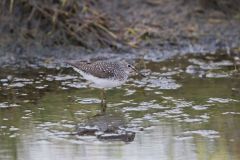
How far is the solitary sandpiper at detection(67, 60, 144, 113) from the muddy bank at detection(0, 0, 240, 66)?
5.89 ft

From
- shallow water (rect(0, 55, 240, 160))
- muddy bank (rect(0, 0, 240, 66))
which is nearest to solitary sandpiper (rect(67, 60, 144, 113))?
shallow water (rect(0, 55, 240, 160))

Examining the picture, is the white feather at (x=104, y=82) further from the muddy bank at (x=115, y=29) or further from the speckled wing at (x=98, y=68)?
the muddy bank at (x=115, y=29)

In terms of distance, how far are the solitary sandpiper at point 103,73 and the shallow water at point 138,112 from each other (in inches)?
8.1

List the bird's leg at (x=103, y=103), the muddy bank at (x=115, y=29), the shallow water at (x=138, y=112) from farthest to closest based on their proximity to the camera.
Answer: the muddy bank at (x=115, y=29) → the bird's leg at (x=103, y=103) → the shallow water at (x=138, y=112)

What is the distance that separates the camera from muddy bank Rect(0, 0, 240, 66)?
11000mm

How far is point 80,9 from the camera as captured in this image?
37.4 ft

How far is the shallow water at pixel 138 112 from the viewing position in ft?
23.4

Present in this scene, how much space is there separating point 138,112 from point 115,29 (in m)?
3.31

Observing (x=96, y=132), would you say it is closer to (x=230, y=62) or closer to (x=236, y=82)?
(x=236, y=82)

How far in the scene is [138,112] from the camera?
8453 millimetres

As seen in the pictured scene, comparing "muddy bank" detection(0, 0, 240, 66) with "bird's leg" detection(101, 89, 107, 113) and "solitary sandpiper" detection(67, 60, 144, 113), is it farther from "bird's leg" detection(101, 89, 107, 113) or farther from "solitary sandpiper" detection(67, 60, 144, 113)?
"bird's leg" detection(101, 89, 107, 113)

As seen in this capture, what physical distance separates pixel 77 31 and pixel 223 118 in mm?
3623

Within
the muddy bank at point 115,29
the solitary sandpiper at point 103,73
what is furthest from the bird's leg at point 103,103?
the muddy bank at point 115,29

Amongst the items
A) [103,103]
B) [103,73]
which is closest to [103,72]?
[103,73]
